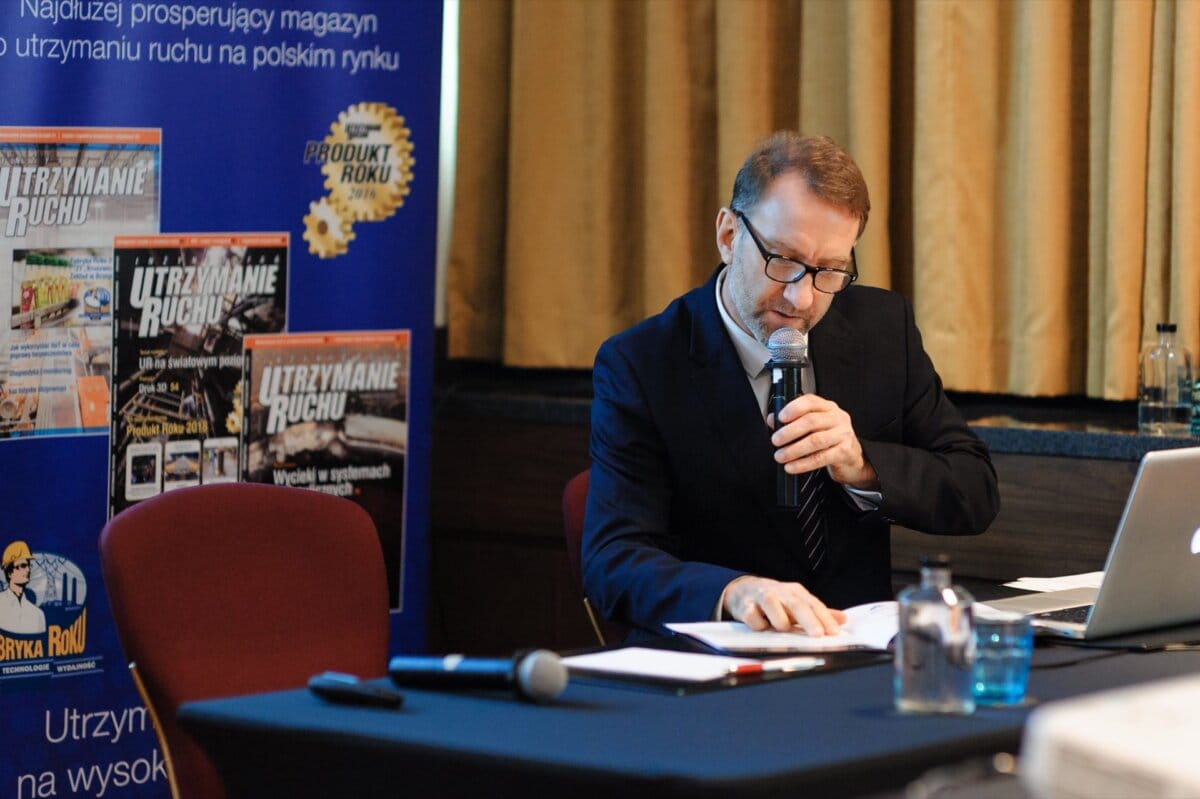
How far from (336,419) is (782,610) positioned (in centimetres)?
190

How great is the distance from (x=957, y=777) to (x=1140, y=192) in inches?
99.3

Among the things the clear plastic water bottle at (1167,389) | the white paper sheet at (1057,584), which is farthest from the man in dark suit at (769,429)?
the clear plastic water bottle at (1167,389)

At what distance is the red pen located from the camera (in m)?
1.74

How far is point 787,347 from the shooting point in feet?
7.20

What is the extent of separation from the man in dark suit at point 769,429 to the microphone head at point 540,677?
1.87 feet

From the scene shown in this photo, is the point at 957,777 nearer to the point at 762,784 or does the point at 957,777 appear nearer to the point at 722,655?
the point at 762,784

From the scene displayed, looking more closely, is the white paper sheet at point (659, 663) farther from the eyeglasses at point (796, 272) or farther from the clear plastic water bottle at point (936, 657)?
the eyeglasses at point (796, 272)

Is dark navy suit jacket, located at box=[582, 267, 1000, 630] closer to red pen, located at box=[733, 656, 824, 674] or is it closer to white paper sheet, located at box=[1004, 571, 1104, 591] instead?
white paper sheet, located at box=[1004, 571, 1104, 591]

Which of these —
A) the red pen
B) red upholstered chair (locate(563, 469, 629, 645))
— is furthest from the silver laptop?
red upholstered chair (locate(563, 469, 629, 645))

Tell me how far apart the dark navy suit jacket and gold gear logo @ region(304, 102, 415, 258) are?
1240 millimetres

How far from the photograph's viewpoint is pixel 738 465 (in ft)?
8.10

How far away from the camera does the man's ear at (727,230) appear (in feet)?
8.13

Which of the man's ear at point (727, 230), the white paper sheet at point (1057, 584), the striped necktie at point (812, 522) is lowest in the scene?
the white paper sheet at point (1057, 584)

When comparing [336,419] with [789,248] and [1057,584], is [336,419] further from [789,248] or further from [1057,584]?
[1057,584]
